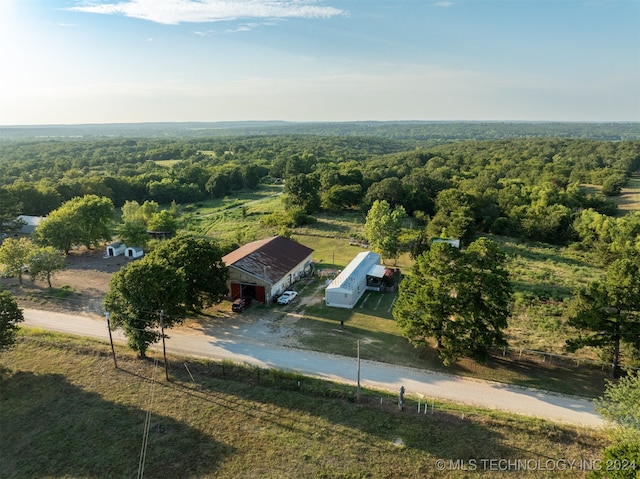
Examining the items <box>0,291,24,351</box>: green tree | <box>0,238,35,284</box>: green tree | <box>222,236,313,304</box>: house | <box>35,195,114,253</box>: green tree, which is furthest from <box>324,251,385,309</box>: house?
<box>35,195,114,253</box>: green tree

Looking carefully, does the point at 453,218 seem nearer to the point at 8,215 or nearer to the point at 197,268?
the point at 197,268

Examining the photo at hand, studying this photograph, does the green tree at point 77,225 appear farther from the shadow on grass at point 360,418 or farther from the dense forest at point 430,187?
the shadow on grass at point 360,418

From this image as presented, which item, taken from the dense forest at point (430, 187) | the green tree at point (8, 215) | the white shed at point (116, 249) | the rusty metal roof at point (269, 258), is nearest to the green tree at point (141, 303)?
the rusty metal roof at point (269, 258)

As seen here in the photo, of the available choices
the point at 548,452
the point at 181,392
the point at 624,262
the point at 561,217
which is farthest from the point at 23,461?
the point at 561,217

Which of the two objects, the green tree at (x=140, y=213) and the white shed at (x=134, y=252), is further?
the green tree at (x=140, y=213)

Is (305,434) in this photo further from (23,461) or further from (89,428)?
(23,461)

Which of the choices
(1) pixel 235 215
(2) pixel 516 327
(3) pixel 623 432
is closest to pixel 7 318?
(3) pixel 623 432

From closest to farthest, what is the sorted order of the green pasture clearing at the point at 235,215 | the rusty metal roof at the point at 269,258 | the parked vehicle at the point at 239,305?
1. the parked vehicle at the point at 239,305
2. the rusty metal roof at the point at 269,258
3. the green pasture clearing at the point at 235,215
